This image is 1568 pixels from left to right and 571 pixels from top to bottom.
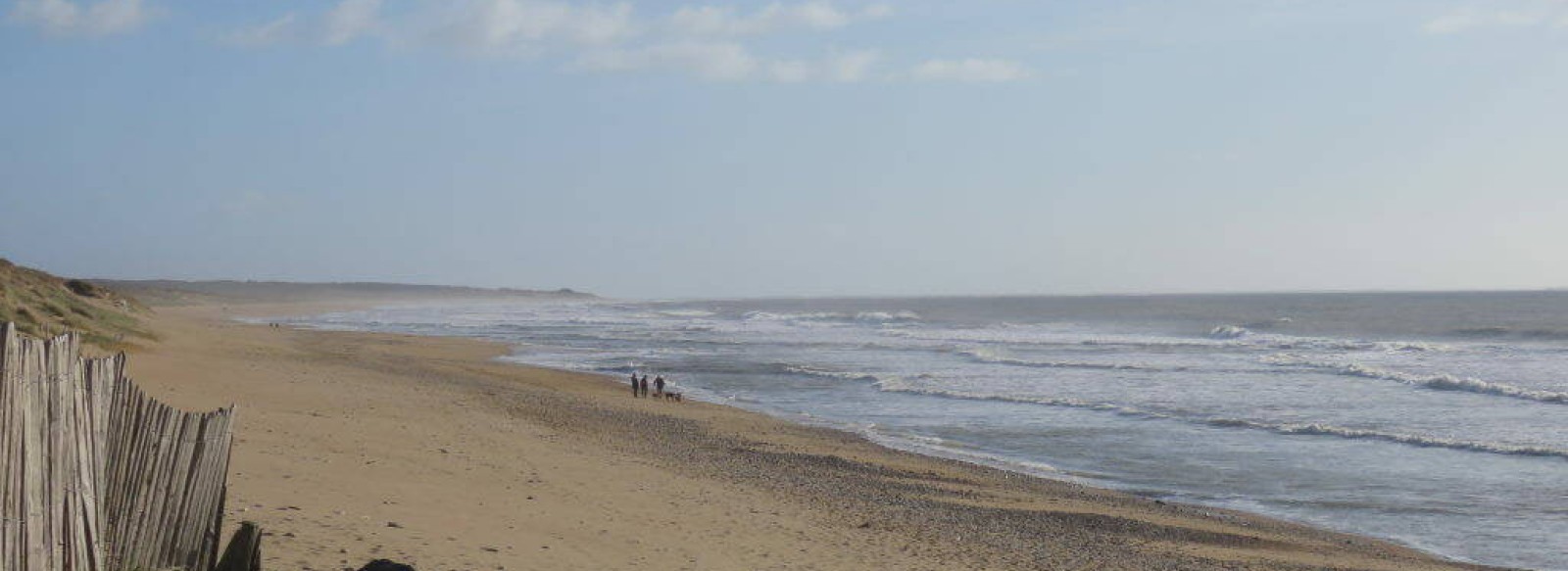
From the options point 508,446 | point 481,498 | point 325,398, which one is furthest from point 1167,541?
point 325,398

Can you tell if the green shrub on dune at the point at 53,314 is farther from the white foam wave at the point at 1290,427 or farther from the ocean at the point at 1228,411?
the white foam wave at the point at 1290,427

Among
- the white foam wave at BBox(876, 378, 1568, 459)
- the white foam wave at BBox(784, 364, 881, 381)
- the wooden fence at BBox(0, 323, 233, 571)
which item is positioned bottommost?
the white foam wave at BBox(876, 378, 1568, 459)

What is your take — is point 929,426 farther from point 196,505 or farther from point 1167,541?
point 196,505

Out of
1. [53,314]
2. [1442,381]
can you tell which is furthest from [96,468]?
[1442,381]

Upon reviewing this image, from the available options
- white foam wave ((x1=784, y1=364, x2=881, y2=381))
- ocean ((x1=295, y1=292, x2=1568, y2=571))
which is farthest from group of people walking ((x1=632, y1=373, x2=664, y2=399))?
white foam wave ((x1=784, y1=364, x2=881, y2=381))

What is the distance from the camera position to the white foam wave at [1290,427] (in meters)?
20.6

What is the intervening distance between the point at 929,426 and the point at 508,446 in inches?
397

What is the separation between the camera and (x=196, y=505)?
21.6ft

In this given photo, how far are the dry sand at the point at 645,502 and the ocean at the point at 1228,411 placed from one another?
1.91m

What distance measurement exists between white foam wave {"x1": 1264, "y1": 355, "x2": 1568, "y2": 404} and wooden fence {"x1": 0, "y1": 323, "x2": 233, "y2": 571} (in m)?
30.3

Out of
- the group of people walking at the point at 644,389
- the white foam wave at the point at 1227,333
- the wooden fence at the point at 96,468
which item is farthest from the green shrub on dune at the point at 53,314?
the white foam wave at the point at 1227,333

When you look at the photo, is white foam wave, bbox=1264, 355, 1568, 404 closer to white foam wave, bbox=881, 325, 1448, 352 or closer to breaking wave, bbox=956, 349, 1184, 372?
breaking wave, bbox=956, 349, 1184, 372

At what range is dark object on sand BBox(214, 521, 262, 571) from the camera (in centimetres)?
676

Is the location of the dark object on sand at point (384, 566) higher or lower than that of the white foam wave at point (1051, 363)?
higher
